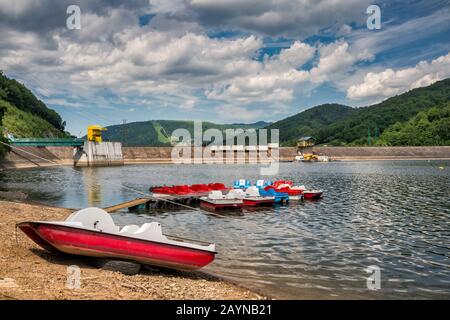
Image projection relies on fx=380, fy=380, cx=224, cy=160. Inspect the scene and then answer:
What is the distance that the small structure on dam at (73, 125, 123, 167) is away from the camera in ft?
426

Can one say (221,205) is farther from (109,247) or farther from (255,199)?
(109,247)

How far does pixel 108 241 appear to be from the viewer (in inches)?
534

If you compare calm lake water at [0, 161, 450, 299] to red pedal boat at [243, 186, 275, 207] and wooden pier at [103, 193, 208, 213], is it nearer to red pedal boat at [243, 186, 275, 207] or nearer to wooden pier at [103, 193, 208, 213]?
red pedal boat at [243, 186, 275, 207]

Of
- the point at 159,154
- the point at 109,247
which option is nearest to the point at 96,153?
the point at 159,154

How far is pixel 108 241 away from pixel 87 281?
2169 mm

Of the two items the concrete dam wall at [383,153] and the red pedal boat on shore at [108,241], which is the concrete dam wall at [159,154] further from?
the red pedal boat on shore at [108,241]

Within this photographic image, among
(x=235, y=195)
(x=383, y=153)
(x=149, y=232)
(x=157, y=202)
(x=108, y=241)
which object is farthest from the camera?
(x=383, y=153)

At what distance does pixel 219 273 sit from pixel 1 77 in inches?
8566

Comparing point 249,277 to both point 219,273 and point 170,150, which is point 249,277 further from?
point 170,150

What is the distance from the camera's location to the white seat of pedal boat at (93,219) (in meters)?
13.7

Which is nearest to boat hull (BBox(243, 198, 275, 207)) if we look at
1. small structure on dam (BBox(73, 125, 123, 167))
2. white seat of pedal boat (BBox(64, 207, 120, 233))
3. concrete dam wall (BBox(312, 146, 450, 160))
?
white seat of pedal boat (BBox(64, 207, 120, 233))

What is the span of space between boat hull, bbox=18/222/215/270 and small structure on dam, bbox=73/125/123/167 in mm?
122232

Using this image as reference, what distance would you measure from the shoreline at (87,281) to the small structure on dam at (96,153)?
119 meters
